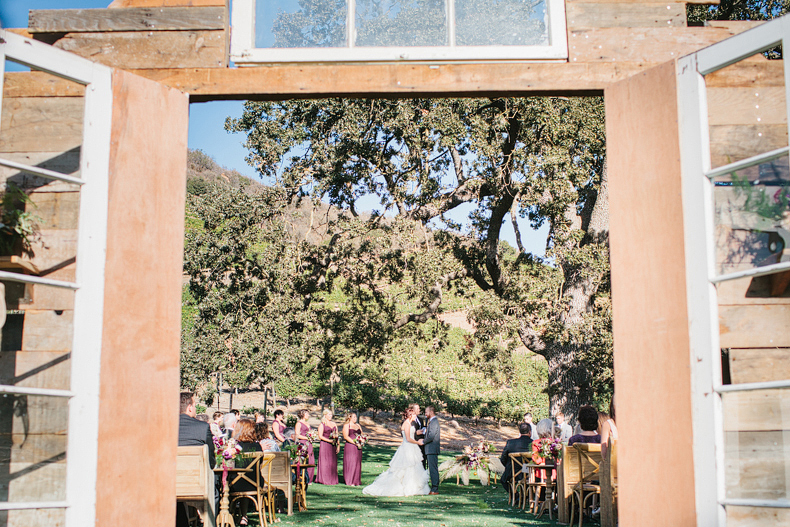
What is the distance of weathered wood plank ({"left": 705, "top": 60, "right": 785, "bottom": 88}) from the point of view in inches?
127

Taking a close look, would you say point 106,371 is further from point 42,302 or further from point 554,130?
point 554,130

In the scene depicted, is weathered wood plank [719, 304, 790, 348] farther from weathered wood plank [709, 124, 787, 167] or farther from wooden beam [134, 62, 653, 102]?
wooden beam [134, 62, 653, 102]

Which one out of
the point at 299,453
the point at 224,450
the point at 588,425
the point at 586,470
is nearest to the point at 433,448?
the point at 299,453

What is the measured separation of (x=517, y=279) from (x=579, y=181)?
257 centimetres

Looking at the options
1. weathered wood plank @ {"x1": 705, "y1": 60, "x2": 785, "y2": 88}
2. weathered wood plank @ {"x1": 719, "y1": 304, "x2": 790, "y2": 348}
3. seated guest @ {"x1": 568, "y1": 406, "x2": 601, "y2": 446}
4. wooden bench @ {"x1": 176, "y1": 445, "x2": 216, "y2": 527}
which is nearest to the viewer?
weathered wood plank @ {"x1": 719, "y1": 304, "x2": 790, "y2": 348}

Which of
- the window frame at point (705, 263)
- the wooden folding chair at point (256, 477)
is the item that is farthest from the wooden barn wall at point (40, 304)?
the wooden folding chair at point (256, 477)

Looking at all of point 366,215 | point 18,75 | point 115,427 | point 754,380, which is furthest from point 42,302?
point 366,215

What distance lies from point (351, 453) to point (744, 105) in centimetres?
1180

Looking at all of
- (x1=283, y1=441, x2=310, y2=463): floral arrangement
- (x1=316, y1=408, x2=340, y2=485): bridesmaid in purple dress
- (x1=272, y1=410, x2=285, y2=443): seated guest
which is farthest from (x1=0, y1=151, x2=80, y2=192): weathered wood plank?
(x1=316, y1=408, x2=340, y2=485): bridesmaid in purple dress

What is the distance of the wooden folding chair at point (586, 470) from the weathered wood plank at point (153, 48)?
19.9 ft

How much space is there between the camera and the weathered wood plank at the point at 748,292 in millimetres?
2977

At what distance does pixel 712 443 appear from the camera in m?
2.95

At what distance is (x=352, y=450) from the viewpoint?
1384 centimetres

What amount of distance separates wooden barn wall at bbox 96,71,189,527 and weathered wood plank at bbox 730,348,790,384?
2.47 metres
